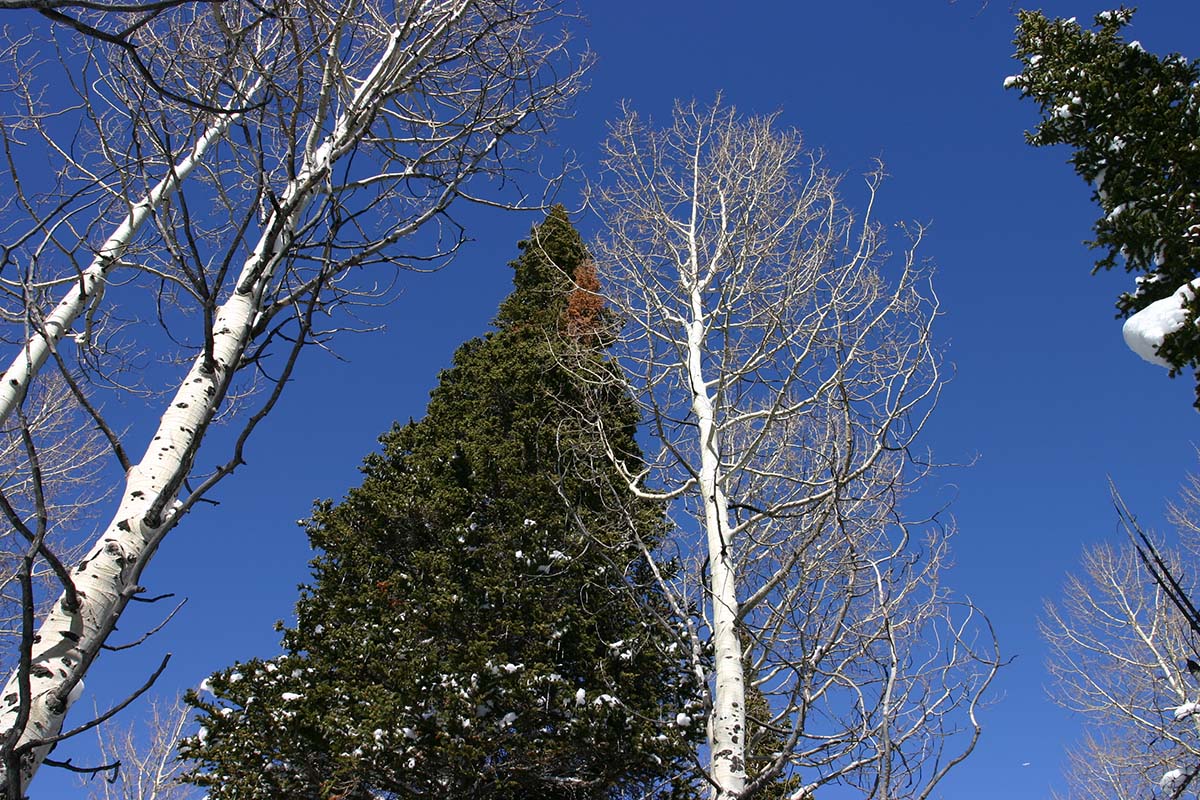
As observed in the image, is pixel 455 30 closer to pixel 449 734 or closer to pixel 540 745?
pixel 449 734

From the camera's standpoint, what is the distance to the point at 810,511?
6.04 m

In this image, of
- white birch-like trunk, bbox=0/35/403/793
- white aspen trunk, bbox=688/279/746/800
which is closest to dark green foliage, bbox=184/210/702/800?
white aspen trunk, bbox=688/279/746/800

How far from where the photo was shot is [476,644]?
660 cm

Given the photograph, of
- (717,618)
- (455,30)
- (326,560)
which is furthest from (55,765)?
(326,560)

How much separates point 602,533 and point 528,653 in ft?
4.92

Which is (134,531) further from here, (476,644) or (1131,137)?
(1131,137)

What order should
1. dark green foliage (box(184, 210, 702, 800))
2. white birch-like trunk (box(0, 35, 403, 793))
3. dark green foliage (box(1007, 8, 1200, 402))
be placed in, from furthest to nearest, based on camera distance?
dark green foliage (box(184, 210, 702, 800)) → dark green foliage (box(1007, 8, 1200, 402)) → white birch-like trunk (box(0, 35, 403, 793))

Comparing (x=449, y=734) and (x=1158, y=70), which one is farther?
(x=449, y=734)

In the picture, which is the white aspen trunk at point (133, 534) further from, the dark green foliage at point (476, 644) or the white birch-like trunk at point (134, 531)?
the dark green foliage at point (476, 644)

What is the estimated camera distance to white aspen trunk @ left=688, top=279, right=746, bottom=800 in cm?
480

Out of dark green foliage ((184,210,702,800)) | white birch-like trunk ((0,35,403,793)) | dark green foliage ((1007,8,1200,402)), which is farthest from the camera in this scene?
dark green foliage ((184,210,702,800))

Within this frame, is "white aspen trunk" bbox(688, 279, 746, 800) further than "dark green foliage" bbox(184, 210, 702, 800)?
No

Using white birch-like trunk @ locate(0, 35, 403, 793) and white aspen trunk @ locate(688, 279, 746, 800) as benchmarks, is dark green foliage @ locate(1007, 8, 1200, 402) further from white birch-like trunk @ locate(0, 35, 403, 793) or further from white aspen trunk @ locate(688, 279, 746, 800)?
white birch-like trunk @ locate(0, 35, 403, 793)

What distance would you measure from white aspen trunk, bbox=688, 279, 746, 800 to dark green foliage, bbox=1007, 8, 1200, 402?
2846mm
